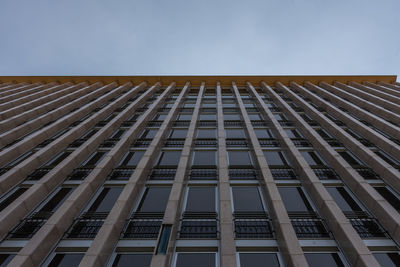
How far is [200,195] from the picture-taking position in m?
10.6

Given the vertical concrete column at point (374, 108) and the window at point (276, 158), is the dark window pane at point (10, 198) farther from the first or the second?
the vertical concrete column at point (374, 108)

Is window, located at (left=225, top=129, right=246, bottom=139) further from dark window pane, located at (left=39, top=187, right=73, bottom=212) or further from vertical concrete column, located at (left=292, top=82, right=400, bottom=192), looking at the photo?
dark window pane, located at (left=39, top=187, right=73, bottom=212)

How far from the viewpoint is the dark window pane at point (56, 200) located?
9.54 meters

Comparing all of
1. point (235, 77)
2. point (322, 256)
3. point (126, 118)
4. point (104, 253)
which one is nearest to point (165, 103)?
point (126, 118)

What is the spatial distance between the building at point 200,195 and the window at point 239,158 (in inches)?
2.5

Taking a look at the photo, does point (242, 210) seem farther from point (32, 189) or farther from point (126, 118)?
point (126, 118)

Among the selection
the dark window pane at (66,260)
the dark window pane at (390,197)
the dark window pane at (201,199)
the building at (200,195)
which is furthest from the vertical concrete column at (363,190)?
the dark window pane at (66,260)

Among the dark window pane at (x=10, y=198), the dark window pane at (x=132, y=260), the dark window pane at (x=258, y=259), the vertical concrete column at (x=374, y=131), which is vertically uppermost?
the vertical concrete column at (x=374, y=131)

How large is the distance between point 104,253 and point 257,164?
859cm

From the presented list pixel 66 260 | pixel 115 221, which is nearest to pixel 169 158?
pixel 115 221

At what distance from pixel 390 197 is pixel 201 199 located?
906cm

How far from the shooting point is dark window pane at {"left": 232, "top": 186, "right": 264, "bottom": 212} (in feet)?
31.9

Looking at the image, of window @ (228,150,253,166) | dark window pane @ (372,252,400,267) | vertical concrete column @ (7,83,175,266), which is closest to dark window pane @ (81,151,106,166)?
vertical concrete column @ (7,83,175,266)

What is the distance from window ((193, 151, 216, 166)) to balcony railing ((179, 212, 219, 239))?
4.24 meters
